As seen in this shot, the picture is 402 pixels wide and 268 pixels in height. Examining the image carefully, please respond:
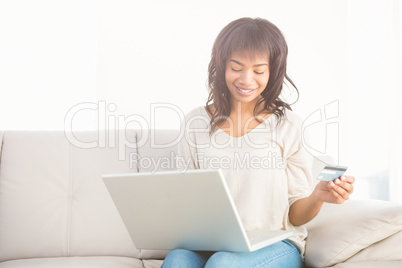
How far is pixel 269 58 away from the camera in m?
1.63

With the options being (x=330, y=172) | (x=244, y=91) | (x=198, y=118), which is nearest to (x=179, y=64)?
(x=198, y=118)

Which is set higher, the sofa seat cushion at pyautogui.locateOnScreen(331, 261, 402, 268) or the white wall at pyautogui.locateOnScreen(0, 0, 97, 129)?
the white wall at pyautogui.locateOnScreen(0, 0, 97, 129)

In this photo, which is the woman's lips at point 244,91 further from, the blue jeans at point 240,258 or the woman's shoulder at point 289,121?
the blue jeans at point 240,258

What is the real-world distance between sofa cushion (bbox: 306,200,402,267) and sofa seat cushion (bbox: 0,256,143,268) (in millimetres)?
604

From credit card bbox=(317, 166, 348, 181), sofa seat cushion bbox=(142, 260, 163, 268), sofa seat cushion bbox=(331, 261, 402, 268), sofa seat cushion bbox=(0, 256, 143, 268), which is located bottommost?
sofa seat cushion bbox=(142, 260, 163, 268)

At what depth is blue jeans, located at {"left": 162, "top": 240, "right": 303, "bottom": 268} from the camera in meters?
1.26

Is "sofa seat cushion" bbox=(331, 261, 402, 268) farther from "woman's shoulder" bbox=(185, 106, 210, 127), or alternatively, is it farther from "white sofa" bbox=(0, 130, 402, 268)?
"woman's shoulder" bbox=(185, 106, 210, 127)

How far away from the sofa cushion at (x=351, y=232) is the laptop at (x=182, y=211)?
21cm

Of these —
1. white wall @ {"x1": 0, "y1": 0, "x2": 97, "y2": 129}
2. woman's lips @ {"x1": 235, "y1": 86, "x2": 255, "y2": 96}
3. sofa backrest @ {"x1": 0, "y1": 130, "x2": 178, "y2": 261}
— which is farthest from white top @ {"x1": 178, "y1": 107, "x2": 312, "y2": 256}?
white wall @ {"x1": 0, "y1": 0, "x2": 97, "y2": 129}

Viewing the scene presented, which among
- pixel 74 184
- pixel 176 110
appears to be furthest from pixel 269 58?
pixel 176 110

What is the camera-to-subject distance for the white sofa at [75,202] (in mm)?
1667

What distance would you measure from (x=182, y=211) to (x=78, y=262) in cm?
60

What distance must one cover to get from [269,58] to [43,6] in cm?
230

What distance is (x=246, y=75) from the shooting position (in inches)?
62.8
